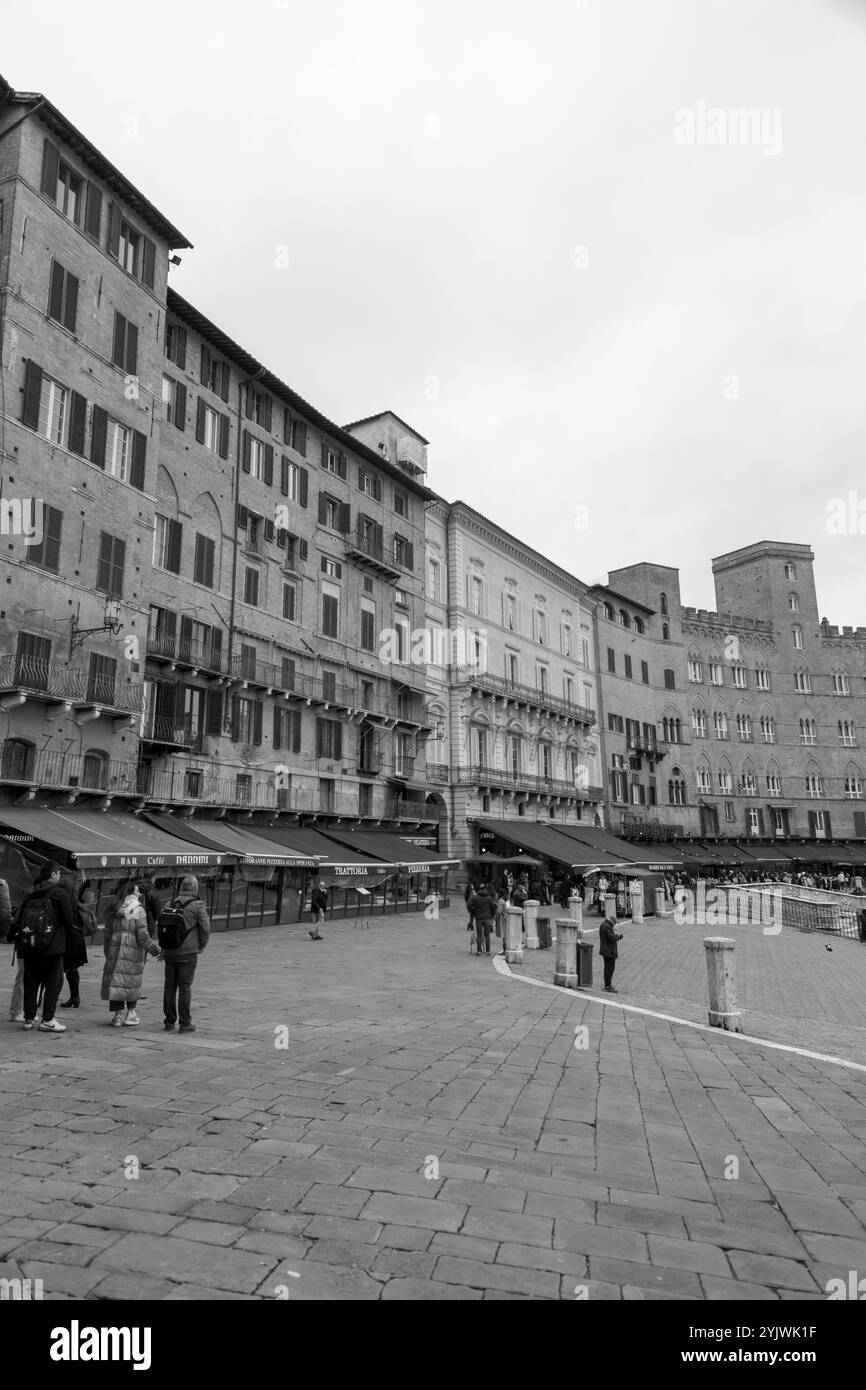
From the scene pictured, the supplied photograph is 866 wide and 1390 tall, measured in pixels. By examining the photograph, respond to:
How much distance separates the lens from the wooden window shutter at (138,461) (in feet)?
76.6

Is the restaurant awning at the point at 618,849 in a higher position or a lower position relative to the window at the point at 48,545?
lower

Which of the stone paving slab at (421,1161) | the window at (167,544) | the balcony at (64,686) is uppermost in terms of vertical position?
the window at (167,544)

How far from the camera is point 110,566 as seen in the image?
22156mm

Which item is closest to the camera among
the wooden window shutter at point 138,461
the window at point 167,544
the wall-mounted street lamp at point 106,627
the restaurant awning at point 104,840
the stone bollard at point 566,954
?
the stone bollard at point 566,954

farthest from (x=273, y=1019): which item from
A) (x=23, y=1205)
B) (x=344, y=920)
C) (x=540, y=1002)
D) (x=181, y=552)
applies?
(x=181, y=552)

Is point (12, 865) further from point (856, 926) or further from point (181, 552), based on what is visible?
point (856, 926)

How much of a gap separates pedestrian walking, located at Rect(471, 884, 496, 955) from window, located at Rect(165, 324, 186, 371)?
18827 mm

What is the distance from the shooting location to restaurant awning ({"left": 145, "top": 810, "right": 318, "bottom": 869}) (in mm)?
21438

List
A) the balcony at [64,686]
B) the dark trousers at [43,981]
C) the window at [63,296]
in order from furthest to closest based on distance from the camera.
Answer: the window at [63,296], the balcony at [64,686], the dark trousers at [43,981]

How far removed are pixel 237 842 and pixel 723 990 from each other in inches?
585

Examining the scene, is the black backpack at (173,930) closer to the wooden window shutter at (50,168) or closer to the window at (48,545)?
the window at (48,545)

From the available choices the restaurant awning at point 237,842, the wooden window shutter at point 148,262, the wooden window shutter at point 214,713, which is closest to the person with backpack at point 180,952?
the restaurant awning at point 237,842

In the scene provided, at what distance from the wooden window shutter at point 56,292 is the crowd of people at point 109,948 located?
17275 millimetres

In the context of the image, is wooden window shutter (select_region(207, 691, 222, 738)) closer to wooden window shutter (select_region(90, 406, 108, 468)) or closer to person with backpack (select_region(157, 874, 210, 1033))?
wooden window shutter (select_region(90, 406, 108, 468))
